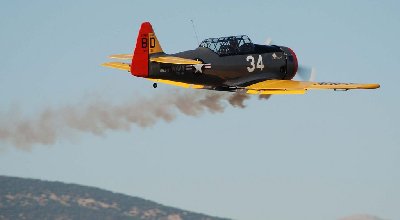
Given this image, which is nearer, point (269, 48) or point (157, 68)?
point (157, 68)

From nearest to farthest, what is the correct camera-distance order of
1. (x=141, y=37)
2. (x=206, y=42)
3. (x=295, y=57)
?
1. (x=141, y=37)
2. (x=206, y=42)
3. (x=295, y=57)

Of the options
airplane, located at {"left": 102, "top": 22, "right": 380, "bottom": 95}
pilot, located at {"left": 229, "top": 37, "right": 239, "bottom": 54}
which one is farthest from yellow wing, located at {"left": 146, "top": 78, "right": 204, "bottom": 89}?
pilot, located at {"left": 229, "top": 37, "right": 239, "bottom": 54}

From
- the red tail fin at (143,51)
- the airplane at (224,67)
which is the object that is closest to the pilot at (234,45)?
the airplane at (224,67)

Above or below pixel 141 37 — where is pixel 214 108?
below

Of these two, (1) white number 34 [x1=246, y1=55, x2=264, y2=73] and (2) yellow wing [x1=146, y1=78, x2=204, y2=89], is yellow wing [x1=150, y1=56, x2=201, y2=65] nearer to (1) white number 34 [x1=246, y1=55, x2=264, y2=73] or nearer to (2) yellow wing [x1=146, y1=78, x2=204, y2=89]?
(2) yellow wing [x1=146, y1=78, x2=204, y2=89]

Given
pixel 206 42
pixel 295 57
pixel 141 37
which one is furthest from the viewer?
pixel 295 57

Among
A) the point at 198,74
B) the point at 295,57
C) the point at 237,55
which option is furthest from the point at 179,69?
the point at 295,57

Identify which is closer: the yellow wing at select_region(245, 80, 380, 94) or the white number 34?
the yellow wing at select_region(245, 80, 380, 94)

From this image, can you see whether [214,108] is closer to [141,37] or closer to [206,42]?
[206,42]

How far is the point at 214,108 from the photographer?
46562mm

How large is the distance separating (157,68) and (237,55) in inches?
197

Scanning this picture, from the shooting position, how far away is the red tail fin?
41281mm

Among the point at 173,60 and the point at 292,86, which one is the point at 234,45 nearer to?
the point at 292,86

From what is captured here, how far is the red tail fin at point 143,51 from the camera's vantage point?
41.3 meters
